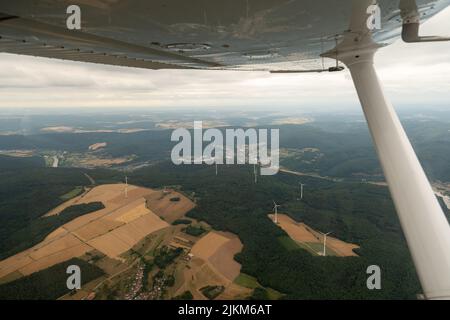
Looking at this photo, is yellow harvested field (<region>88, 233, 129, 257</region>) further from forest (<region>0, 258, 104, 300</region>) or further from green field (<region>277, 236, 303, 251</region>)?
green field (<region>277, 236, 303, 251</region>)

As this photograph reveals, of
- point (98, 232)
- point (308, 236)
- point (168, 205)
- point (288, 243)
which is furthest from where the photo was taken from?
point (168, 205)

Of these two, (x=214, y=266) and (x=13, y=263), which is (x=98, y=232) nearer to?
(x=13, y=263)

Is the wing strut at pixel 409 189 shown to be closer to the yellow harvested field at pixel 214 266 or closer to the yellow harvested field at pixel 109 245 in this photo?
the yellow harvested field at pixel 214 266

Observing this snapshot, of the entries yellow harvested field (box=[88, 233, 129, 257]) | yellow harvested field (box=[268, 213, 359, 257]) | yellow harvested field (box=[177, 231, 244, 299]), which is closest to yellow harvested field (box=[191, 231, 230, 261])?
yellow harvested field (box=[177, 231, 244, 299])

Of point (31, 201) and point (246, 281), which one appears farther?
point (31, 201)

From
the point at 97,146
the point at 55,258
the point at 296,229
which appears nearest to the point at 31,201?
the point at 55,258
